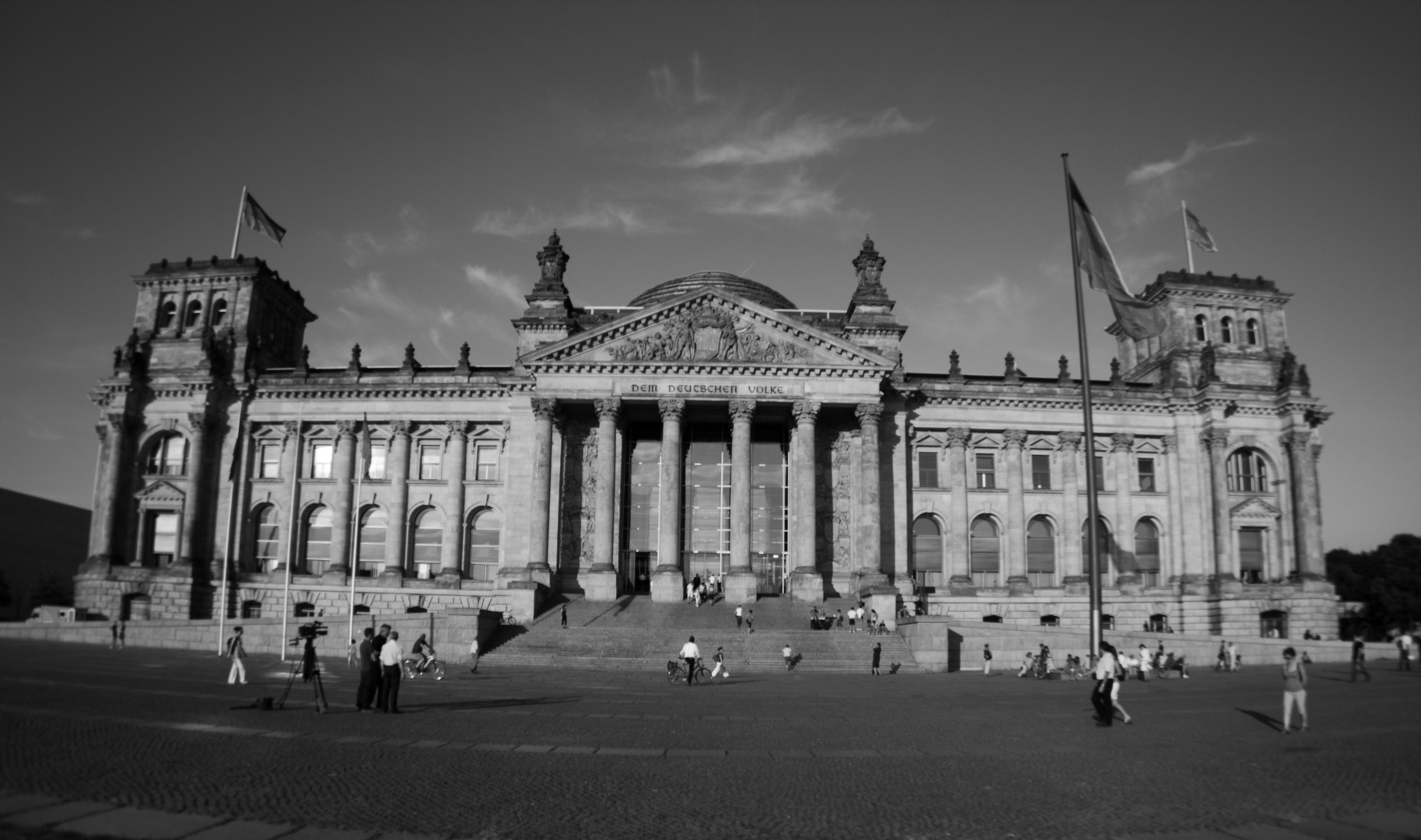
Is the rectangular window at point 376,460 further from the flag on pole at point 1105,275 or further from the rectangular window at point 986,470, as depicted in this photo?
the flag on pole at point 1105,275

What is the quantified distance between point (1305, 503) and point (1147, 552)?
9869 millimetres

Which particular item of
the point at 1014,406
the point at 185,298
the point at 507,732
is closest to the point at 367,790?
the point at 507,732

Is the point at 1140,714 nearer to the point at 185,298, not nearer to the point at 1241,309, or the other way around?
the point at 1241,309

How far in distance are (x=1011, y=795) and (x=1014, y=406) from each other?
5320 cm

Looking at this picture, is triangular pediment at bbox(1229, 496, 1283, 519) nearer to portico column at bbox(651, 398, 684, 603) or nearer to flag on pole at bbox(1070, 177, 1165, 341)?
portico column at bbox(651, 398, 684, 603)

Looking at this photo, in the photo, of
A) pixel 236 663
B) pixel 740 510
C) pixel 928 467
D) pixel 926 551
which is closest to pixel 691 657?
pixel 236 663

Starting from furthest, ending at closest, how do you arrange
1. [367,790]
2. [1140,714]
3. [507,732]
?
[1140,714] → [507,732] → [367,790]

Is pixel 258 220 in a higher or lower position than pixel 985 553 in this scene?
higher

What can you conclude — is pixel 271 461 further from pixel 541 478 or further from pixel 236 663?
pixel 236 663

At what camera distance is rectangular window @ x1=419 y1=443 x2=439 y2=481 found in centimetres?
6444

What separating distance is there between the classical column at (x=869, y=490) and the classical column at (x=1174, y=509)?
68.3 feet

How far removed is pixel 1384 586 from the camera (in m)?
88.6

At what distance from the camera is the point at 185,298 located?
6775 cm

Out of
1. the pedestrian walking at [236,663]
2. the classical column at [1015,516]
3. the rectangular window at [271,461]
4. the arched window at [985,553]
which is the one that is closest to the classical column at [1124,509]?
the classical column at [1015,516]
